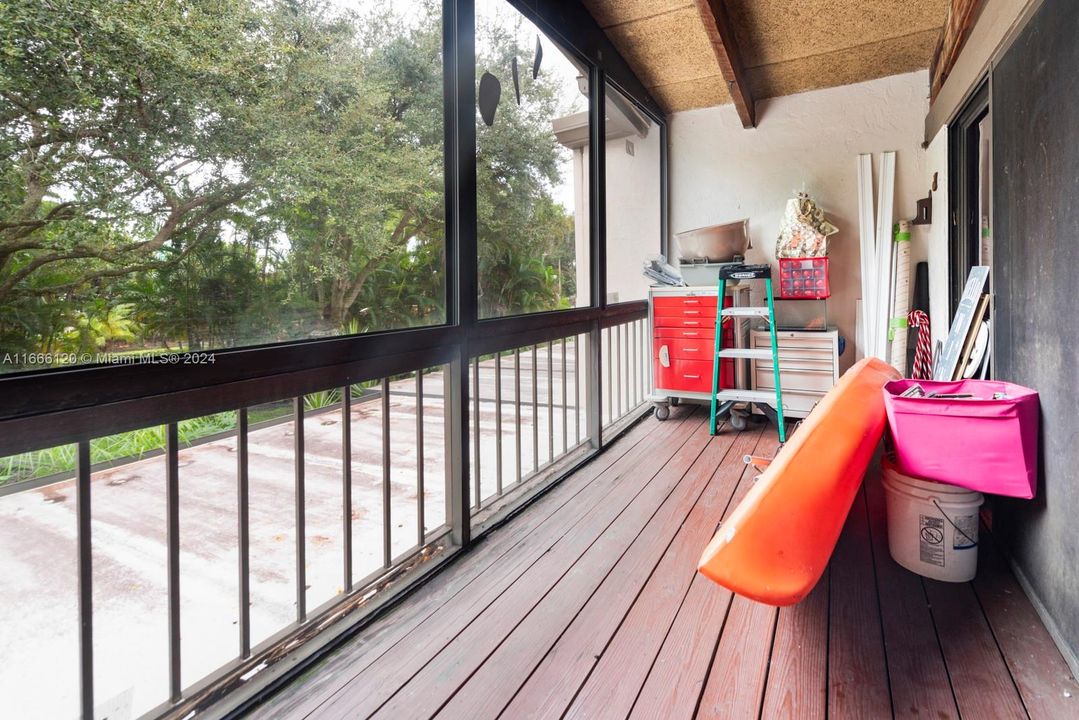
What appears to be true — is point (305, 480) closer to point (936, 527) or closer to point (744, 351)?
A: point (936, 527)

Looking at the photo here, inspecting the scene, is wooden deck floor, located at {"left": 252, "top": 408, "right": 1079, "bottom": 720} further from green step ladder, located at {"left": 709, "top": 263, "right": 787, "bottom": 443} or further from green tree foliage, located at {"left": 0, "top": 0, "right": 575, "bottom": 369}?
green step ladder, located at {"left": 709, "top": 263, "right": 787, "bottom": 443}

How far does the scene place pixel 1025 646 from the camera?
1.47 m

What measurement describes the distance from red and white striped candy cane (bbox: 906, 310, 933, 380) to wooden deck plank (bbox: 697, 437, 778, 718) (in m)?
2.67

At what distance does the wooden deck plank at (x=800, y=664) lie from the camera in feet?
4.22

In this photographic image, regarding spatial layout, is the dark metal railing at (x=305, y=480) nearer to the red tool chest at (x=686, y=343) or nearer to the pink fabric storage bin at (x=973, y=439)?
the red tool chest at (x=686, y=343)

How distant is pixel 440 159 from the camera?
6.37 feet

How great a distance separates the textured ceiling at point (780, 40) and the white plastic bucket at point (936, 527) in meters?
2.64

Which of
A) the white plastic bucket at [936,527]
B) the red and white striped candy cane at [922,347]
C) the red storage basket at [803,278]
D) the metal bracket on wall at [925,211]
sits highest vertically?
the metal bracket on wall at [925,211]

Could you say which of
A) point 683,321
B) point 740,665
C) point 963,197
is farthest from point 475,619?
point 963,197

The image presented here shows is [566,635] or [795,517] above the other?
[795,517]

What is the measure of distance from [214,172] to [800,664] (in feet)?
6.24

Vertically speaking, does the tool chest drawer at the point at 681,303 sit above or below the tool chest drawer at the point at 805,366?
above

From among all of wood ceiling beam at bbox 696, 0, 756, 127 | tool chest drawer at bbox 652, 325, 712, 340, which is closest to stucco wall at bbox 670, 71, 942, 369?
wood ceiling beam at bbox 696, 0, 756, 127

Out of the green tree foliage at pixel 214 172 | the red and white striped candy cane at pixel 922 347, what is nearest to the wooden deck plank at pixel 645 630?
the green tree foliage at pixel 214 172
